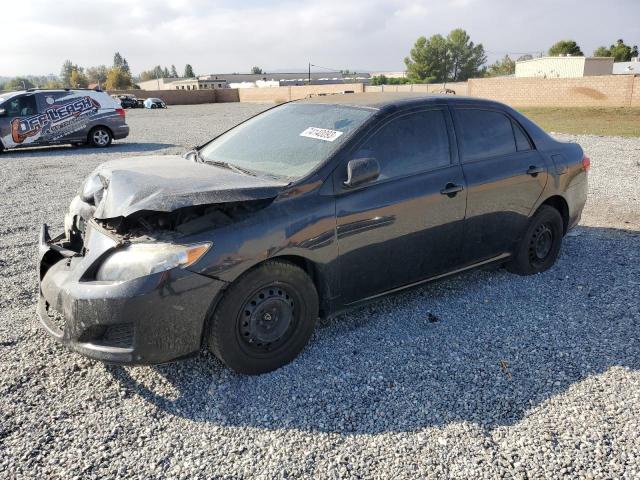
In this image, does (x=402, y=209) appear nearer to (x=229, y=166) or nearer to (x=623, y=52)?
(x=229, y=166)

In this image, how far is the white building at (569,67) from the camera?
47.6 m

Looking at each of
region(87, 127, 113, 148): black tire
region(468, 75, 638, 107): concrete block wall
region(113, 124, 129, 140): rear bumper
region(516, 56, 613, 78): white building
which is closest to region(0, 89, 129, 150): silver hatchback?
region(87, 127, 113, 148): black tire

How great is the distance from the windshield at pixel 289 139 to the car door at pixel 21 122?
1193cm

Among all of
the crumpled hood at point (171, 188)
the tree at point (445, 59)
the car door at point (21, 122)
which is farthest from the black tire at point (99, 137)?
the tree at point (445, 59)

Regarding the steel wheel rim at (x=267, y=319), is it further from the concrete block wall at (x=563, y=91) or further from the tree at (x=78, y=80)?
the tree at (x=78, y=80)

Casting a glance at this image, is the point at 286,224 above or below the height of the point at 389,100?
below

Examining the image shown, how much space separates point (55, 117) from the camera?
14422 mm

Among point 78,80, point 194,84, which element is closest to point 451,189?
point 194,84

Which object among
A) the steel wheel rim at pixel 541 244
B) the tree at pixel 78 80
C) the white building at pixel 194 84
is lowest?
the steel wheel rim at pixel 541 244

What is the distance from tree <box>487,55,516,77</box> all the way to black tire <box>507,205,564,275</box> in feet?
321

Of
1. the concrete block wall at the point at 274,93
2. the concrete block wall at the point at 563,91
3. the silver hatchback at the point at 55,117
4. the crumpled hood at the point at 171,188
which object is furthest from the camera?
the concrete block wall at the point at 274,93

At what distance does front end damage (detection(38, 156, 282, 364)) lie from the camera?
2.83 m

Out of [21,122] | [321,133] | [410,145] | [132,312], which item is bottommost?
[132,312]

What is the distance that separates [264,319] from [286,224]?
2.00 feet
